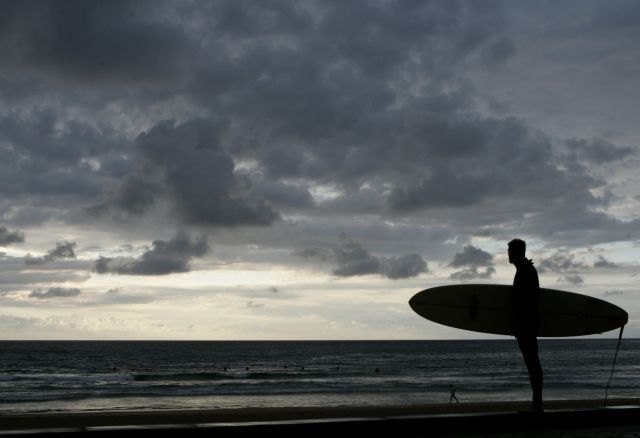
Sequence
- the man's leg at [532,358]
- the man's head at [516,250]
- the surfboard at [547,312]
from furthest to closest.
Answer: the surfboard at [547,312] → the man's head at [516,250] → the man's leg at [532,358]

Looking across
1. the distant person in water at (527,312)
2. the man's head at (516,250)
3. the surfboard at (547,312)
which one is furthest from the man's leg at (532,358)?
the surfboard at (547,312)

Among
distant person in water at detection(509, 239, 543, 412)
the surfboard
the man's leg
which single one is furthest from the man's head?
the surfboard

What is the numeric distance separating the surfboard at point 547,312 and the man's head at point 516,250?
1.78 m

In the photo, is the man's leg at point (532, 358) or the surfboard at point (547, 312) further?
the surfboard at point (547, 312)

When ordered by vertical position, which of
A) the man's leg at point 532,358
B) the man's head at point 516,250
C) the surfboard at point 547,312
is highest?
the man's head at point 516,250

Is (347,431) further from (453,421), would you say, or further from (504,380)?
(504,380)

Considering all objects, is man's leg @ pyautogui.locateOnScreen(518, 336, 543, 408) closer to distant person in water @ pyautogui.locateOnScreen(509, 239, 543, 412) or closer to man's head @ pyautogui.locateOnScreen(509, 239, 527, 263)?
distant person in water @ pyautogui.locateOnScreen(509, 239, 543, 412)

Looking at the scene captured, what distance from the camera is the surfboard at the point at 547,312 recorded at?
8.45m

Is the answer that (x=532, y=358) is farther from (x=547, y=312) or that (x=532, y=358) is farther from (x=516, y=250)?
(x=547, y=312)

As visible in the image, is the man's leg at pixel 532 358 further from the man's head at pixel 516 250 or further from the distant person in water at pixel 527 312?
the man's head at pixel 516 250

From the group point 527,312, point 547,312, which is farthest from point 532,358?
point 547,312

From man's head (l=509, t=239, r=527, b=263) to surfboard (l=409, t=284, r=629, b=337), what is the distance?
1.78 metres

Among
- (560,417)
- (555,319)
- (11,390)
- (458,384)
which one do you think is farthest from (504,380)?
(560,417)

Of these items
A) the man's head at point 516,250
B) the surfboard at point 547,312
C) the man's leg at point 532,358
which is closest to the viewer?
the man's leg at point 532,358
